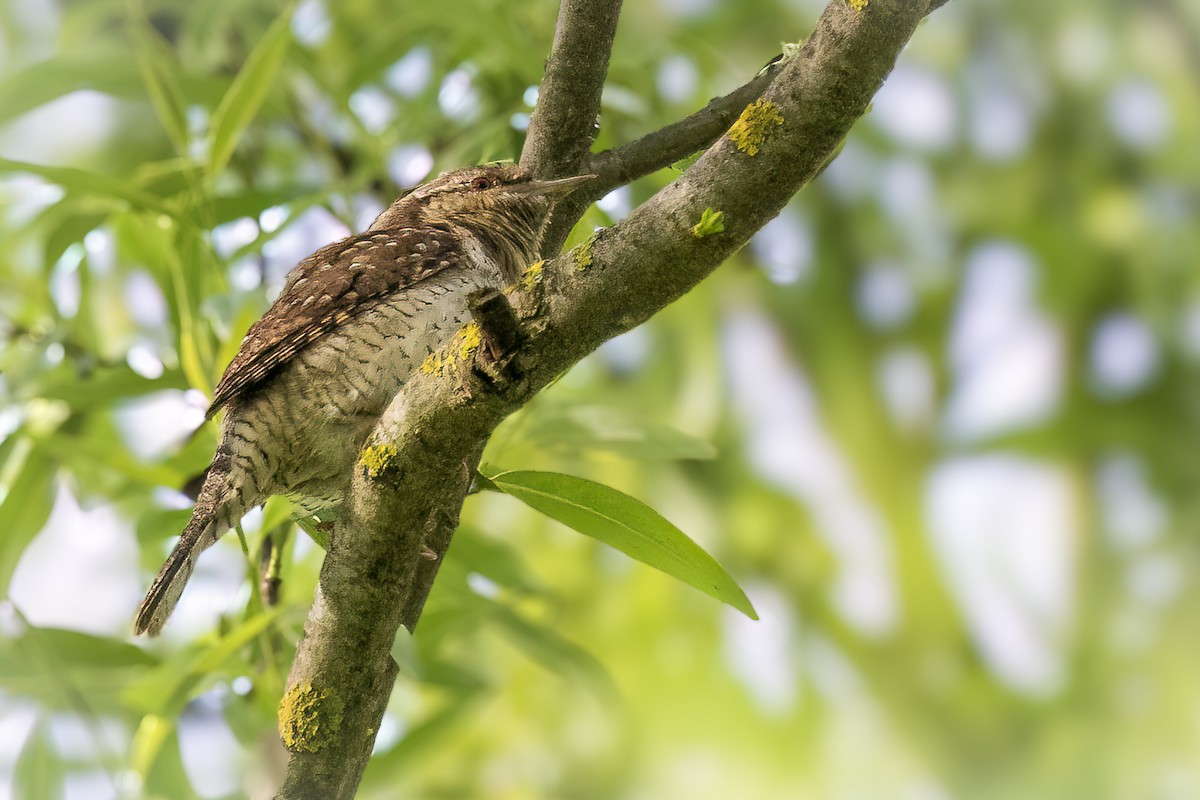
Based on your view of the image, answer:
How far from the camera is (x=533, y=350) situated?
0.93 metres

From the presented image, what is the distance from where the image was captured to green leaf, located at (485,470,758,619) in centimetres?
116

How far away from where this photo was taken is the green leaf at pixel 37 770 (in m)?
1.90

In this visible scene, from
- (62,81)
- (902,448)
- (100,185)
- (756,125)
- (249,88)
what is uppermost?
(902,448)

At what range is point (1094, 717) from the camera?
4336 mm

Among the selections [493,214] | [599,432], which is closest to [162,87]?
[493,214]

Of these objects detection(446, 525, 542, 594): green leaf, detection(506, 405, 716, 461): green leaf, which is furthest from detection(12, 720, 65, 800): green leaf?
detection(506, 405, 716, 461): green leaf

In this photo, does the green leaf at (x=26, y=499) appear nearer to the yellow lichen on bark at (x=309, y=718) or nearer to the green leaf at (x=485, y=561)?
the green leaf at (x=485, y=561)

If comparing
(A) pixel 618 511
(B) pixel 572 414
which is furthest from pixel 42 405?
(A) pixel 618 511

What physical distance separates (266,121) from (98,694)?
1.52m

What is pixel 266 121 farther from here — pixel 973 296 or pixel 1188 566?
pixel 1188 566

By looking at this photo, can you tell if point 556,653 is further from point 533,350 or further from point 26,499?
point 533,350

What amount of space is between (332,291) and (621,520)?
0.56 meters

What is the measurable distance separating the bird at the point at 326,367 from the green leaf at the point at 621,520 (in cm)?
23

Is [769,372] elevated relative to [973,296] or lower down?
lower down
